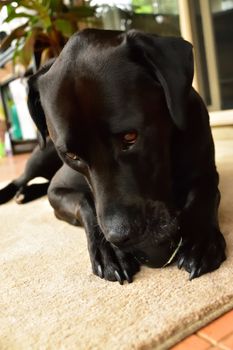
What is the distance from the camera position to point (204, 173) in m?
1.17

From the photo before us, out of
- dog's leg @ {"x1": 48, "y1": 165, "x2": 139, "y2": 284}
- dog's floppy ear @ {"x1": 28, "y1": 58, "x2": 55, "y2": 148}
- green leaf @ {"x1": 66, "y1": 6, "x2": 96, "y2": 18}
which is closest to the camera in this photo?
dog's leg @ {"x1": 48, "y1": 165, "x2": 139, "y2": 284}

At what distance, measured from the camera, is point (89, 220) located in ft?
3.81

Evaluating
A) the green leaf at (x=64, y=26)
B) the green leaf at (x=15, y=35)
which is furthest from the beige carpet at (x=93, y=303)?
the green leaf at (x=15, y=35)

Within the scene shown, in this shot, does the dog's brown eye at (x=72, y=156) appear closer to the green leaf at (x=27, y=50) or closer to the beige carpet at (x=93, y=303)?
the beige carpet at (x=93, y=303)

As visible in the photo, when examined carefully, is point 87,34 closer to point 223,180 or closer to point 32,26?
point 223,180

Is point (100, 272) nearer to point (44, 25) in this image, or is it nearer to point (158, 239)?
point (158, 239)

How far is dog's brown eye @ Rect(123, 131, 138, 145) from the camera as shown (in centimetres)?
93

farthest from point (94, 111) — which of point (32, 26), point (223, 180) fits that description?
point (32, 26)

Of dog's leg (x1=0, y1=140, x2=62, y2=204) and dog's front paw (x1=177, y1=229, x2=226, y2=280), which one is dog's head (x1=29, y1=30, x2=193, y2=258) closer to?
dog's front paw (x1=177, y1=229, x2=226, y2=280)

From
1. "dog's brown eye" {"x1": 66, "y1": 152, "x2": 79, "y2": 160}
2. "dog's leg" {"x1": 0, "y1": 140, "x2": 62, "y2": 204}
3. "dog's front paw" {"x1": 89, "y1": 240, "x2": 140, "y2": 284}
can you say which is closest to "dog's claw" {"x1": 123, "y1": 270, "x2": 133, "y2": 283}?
"dog's front paw" {"x1": 89, "y1": 240, "x2": 140, "y2": 284}

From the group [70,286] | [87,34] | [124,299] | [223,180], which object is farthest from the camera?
[223,180]

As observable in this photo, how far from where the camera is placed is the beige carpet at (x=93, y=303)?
0.75 meters

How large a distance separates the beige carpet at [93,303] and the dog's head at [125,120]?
0.38 ft

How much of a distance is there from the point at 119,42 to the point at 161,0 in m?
2.20
